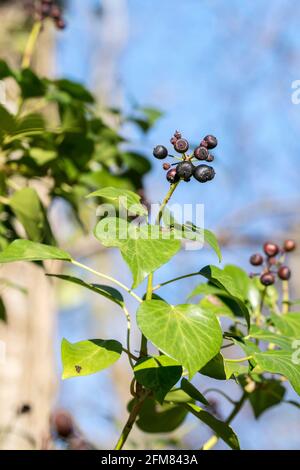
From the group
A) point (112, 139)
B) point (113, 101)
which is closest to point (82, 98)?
point (112, 139)

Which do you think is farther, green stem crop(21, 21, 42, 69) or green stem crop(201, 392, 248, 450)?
green stem crop(21, 21, 42, 69)

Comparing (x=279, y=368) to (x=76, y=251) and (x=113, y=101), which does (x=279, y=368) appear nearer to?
(x=76, y=251)

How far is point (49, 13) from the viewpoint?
149 cm

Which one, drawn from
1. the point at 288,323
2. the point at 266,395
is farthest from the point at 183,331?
the point at 266,395

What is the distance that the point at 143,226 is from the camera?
2.49 ft

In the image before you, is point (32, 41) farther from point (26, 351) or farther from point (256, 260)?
point (26, 351)

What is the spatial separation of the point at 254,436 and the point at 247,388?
256 inches

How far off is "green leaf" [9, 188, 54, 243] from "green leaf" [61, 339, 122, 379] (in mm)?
359

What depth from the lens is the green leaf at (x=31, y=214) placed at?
1131 millimetres

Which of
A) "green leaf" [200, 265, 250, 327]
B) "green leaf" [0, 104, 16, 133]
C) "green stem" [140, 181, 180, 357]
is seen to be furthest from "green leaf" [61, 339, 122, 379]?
"green leaf" [0, 104, 16, 133]

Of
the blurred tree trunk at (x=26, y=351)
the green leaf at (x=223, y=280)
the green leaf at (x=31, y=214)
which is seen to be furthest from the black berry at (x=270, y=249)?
the blurred tree trunk at (x=26, y=351)

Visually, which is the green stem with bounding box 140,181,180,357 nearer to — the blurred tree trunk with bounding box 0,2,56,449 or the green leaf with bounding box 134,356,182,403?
the green leaf with bounding box 134,356,182,403

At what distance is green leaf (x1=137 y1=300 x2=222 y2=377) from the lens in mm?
691

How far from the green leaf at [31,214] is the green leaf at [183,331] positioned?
44 cm
